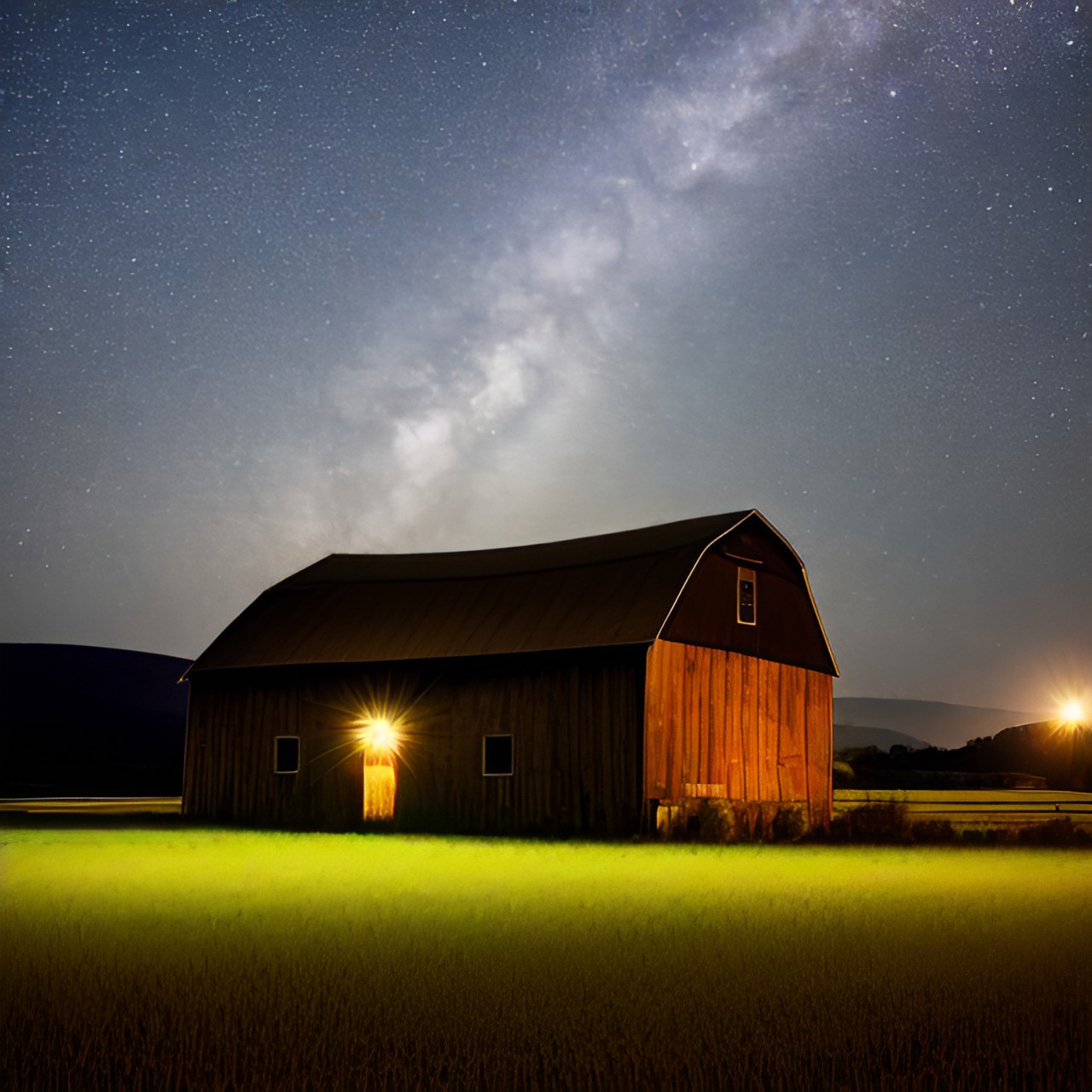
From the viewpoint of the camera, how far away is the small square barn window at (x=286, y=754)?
3400 centimetres

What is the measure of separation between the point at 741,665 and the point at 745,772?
234 cm

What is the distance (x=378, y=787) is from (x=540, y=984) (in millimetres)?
23811

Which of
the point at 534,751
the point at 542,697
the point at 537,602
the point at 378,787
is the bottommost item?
the point at 378,787

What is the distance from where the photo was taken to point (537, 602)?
3178cm

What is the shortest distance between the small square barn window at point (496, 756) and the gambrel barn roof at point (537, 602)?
193cm

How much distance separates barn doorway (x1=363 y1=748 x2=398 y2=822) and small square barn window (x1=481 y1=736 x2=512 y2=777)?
2.74 metres

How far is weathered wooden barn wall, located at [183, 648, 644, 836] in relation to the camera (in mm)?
28750

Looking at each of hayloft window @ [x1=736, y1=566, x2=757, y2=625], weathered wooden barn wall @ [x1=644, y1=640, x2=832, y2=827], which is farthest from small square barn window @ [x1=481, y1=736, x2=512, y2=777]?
hayloft window @ [x1=736, y1=566, x2=757, y2=625]

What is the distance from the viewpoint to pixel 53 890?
15.3 m

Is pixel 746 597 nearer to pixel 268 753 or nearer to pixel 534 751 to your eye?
pixel 534 751

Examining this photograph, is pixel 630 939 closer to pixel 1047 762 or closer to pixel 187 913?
pixel 187 913

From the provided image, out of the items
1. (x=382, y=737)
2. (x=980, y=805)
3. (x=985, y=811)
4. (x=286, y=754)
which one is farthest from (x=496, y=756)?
(x=980, y=805)

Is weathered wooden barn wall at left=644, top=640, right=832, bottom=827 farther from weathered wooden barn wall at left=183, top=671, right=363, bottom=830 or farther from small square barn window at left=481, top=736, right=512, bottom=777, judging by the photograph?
weathered wooden barn wall at left=183, top=671, right=363, bottom=830

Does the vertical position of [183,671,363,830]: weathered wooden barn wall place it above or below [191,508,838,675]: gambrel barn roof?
below
